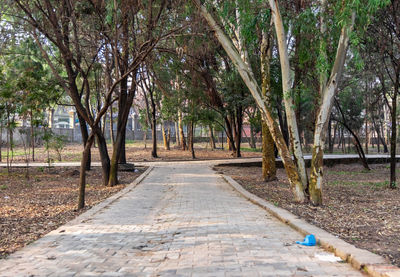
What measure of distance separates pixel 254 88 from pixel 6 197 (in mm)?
7371

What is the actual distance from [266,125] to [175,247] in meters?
8.24

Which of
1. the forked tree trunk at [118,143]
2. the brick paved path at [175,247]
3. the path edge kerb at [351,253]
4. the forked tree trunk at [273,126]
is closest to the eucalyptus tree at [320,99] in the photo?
the forked tree trunk at [273,126]

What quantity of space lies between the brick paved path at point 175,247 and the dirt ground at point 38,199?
28.4 inches

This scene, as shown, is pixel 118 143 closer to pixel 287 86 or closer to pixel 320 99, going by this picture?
pixel 287 86

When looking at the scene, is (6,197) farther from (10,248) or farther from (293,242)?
(293,242)

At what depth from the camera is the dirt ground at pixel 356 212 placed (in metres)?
5.72

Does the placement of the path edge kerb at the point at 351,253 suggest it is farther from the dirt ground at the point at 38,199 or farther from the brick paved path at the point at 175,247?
the dirt ground at the point at 38,199

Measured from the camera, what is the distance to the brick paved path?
14.1 ft

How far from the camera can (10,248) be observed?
18.4ft

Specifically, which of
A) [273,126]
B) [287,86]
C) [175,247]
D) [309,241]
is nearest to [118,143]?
[273,126]

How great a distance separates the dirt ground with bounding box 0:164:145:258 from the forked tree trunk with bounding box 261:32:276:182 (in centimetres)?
500

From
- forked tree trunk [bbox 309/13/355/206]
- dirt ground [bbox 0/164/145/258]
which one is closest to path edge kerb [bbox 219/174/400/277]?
forked tree trunk [bbox 309/13/355/206]

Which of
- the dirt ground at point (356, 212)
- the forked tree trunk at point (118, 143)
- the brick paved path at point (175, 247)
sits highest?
the forked tree trunk at point (118, 143)

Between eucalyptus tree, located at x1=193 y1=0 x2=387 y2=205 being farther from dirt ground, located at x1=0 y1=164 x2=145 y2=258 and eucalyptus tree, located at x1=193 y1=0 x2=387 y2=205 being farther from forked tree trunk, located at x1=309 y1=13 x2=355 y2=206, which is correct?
dirt ground, located at x1=0 y1=164 x2=145 y2=258
